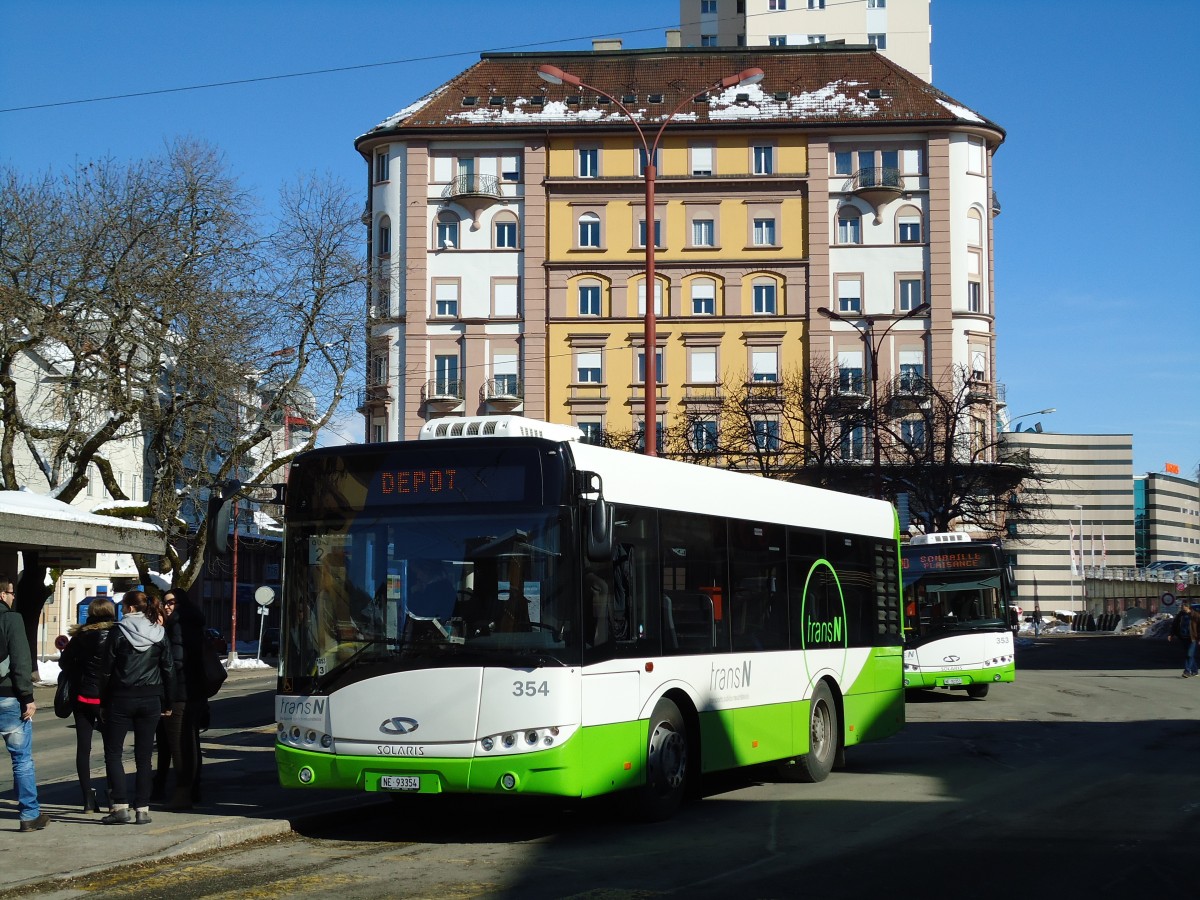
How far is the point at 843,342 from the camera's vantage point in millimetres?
72188

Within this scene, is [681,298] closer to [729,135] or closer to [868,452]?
[729,135]

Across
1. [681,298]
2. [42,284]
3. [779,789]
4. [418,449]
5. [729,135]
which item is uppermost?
[729,135]

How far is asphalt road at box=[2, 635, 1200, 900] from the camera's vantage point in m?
9.41

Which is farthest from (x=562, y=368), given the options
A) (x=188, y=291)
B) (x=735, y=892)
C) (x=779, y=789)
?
(x=735, y=892)

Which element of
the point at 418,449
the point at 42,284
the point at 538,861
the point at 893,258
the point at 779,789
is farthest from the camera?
the point at 893,258

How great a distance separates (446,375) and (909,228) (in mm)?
21318

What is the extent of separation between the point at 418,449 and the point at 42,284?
89.5ft

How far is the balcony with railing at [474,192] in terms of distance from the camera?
237 feet

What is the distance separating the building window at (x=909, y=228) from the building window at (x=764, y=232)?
18.1ft

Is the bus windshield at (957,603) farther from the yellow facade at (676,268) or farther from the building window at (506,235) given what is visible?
the building window at (506,235)

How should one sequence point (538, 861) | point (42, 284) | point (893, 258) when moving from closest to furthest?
point (538, 861) → point (42, 284) → point (893, 258)

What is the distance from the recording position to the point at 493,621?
11.2 meters

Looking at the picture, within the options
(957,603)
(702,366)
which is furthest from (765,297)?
(957,603)

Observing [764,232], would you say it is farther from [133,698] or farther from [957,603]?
[133,698]
